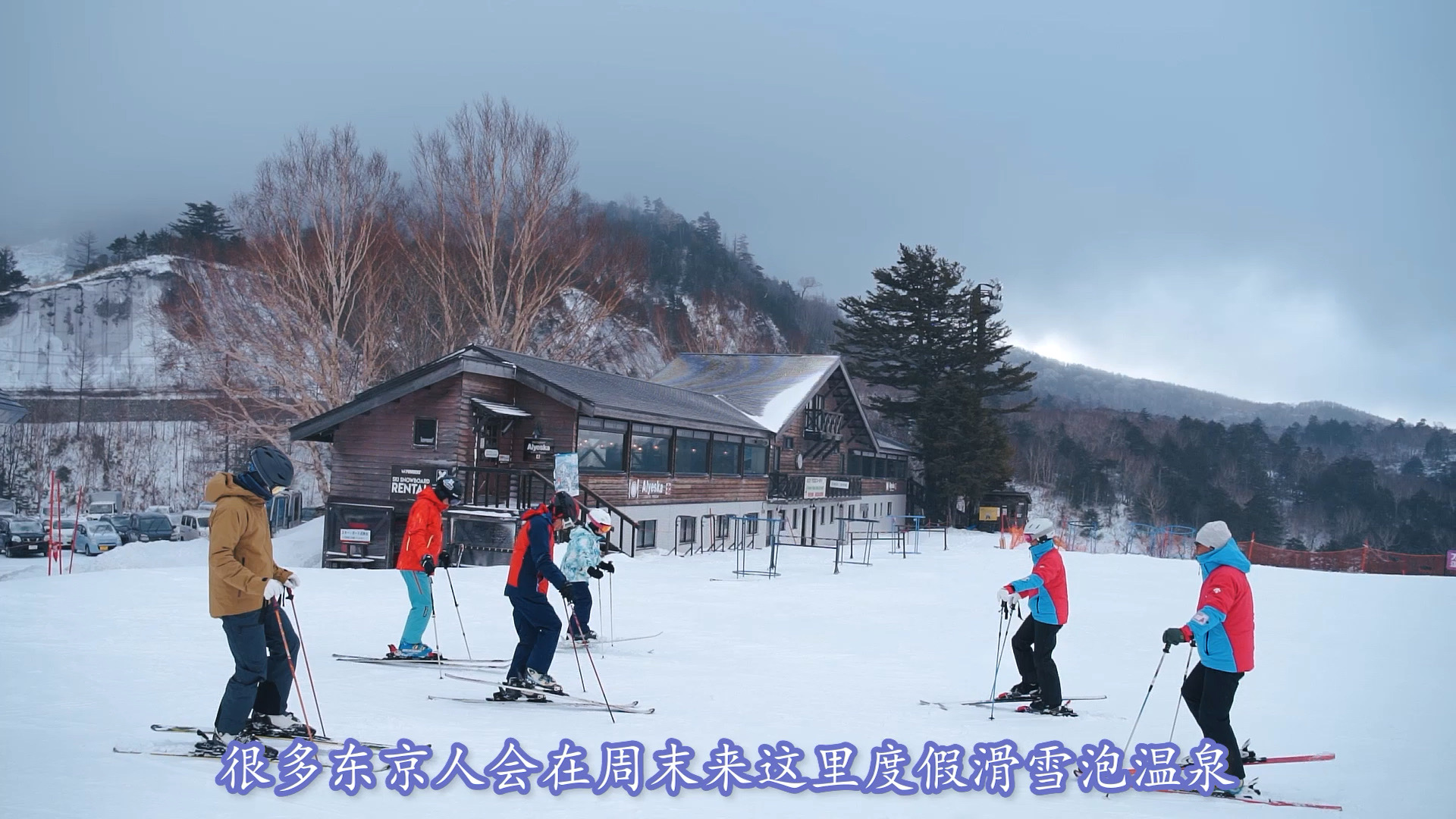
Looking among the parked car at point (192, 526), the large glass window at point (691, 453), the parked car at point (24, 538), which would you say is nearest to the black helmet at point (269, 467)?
the large glass window at point (691, 453)

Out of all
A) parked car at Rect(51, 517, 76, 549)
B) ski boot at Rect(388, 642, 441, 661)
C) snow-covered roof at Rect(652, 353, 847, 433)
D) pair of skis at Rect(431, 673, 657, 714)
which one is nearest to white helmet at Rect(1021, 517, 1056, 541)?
pair of skis at Rect(431, 673, 657, 714)

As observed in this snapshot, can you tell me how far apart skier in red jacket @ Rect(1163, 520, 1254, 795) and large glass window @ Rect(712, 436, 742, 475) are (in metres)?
23.9

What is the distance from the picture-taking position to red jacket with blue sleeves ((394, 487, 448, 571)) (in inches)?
332

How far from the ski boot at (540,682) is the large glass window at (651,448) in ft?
56.3

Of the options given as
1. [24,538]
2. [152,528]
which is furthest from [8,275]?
[24,538]

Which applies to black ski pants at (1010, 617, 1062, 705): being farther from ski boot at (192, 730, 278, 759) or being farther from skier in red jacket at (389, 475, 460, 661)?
ski boot at (192, 730, 278, 759)

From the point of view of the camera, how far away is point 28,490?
48156 millimetres

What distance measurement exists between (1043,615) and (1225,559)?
2.00 m

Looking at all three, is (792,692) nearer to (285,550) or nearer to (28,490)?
(285,550)

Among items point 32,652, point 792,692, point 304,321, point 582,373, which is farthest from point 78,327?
point 792,692

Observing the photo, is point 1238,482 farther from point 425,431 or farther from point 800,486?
point 425,431

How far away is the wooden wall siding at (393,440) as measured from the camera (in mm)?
21625

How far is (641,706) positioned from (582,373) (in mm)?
20177

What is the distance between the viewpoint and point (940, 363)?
52438 millimetres
